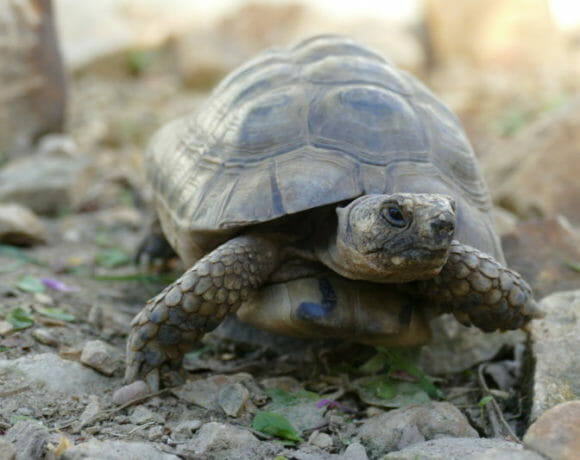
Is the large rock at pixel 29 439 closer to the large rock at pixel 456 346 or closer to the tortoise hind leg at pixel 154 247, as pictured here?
the large rock at pixel 456 346

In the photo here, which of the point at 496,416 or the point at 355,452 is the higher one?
the point at 355,452

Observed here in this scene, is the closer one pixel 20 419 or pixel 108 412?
pixel 20 419

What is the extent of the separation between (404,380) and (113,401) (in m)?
1.09

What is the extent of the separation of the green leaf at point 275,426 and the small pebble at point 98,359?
0.61m

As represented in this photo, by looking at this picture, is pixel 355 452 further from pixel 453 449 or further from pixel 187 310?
pixel 187 310

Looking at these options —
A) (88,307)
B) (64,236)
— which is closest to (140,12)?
(64,236)

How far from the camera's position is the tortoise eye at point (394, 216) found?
227cm

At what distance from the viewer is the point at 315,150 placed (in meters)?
2.76

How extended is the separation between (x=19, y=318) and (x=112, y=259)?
1.34 meters

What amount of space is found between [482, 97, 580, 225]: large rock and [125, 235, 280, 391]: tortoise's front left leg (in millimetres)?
2785

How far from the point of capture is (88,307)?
328cm

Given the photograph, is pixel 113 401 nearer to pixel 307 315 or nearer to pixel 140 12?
pixel 307 315

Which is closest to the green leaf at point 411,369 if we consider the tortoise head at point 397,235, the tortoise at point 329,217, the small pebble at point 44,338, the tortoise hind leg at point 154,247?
the tortoise at point 329,217

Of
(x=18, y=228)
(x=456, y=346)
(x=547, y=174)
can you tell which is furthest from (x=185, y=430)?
(x=547, y=174)
